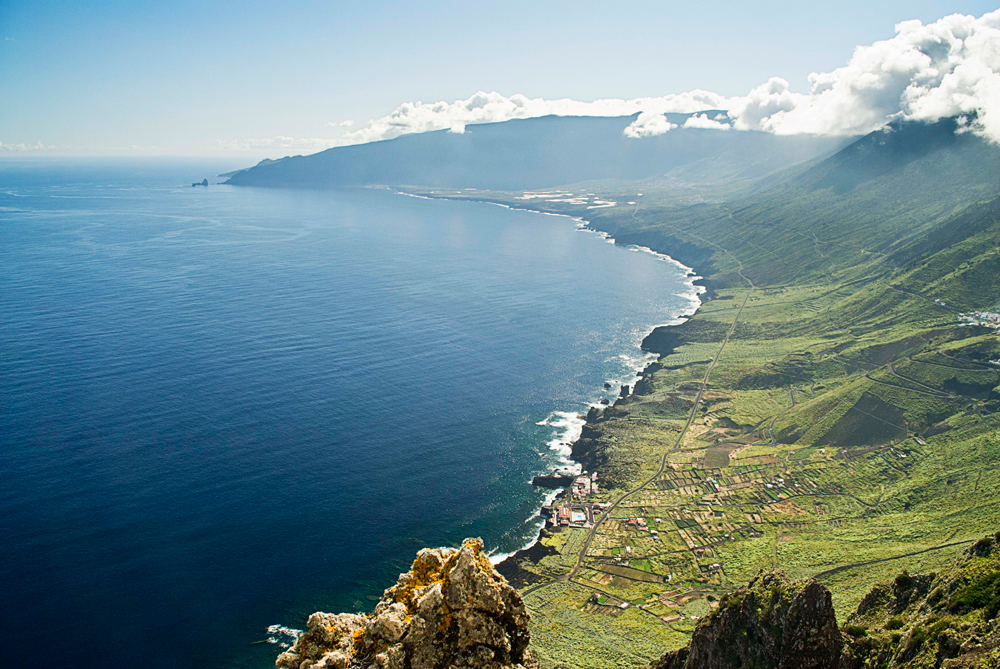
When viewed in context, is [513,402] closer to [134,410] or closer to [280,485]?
[280,485]

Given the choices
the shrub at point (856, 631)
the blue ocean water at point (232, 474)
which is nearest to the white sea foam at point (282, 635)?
the blue ocean water at point (232, 474)

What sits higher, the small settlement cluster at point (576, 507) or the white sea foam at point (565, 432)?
the white sea foam at point (565, 432)

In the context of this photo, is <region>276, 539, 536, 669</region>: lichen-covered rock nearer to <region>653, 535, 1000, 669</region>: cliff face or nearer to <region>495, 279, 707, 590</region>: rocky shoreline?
<region>653, 535, 1000, 669</region>: cliff face

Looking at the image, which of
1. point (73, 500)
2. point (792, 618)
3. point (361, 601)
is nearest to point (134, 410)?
point (73, 500)

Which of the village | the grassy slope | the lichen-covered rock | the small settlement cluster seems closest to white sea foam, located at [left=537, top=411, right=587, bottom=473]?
the grassy slope

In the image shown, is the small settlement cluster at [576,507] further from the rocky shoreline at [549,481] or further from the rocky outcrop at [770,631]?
the rocky outcrop at [770,631]

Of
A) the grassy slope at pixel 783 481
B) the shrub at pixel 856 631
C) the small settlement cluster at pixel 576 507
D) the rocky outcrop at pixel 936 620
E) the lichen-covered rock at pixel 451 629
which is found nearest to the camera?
the lichen-covered rock at pixel 451 629
